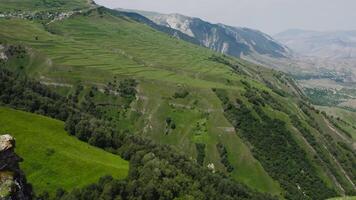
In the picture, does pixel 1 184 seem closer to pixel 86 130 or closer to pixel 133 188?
pixel 133 188

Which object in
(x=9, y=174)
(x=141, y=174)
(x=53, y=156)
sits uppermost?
(x=9, y=174)

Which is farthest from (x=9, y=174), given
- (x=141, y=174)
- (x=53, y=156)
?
(x=53, y=156)

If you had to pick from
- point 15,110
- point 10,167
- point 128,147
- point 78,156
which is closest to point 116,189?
point 78,156

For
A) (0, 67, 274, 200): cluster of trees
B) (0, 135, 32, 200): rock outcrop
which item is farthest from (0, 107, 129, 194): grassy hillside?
(0, 135, 32, 200): rock outcrop

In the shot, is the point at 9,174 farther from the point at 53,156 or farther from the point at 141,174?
the point at 53,156

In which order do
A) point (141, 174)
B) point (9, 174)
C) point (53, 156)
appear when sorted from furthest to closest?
point (53, 156), point (141, 174), point (9, 174)
